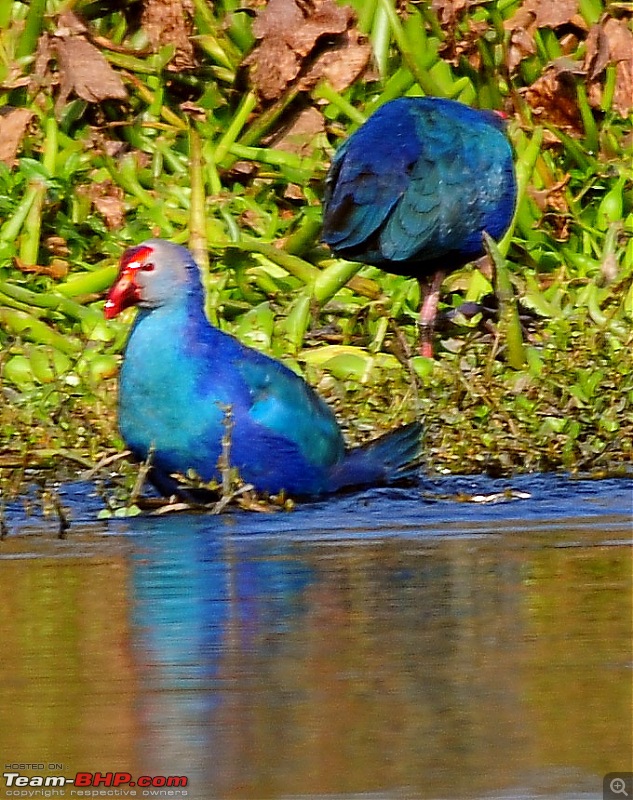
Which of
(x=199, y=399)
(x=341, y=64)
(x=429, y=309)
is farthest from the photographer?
(x=341, y=64)

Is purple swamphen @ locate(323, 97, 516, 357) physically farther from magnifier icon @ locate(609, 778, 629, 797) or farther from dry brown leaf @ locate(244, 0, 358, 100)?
magnifier icon @ locate(609, 778, 629, 797)

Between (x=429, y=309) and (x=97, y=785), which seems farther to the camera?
(x=429, y=309)

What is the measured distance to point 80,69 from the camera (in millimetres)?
8383

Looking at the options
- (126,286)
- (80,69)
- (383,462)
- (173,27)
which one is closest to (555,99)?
(173,27)

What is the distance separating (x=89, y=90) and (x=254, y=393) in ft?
11.2

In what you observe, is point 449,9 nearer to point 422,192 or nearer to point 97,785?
point 422,192

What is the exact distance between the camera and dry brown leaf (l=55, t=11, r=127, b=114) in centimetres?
835

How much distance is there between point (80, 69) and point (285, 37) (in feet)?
2.68

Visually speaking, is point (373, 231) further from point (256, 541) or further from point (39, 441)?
point (256, 541)

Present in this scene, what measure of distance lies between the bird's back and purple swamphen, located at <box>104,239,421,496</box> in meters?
1.73

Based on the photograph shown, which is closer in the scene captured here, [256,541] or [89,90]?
[256,541]

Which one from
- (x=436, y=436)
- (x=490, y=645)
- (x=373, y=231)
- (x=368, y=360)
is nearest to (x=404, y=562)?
(x=490, y=645)

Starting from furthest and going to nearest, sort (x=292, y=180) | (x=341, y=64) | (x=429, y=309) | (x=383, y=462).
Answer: (x=341, y=64) → (x=292, y=180) → (x=429, y=309) → (x=383, y=462)

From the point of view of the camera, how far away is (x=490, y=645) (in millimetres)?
3463
